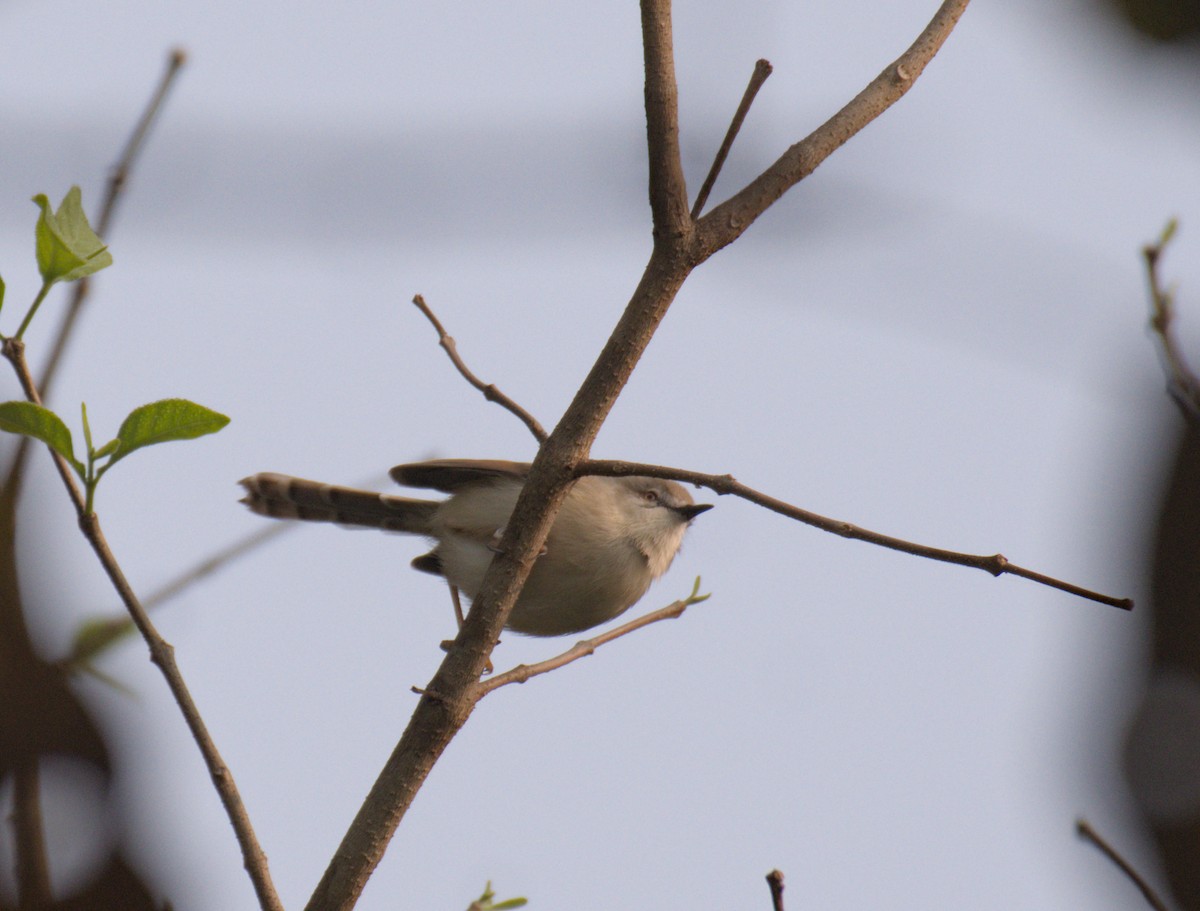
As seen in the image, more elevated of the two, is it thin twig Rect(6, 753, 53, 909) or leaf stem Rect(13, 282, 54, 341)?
leaf stem Rect(13, 282, 54, 341)

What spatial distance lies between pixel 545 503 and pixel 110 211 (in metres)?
1.26

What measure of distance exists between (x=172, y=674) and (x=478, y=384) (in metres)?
1.06

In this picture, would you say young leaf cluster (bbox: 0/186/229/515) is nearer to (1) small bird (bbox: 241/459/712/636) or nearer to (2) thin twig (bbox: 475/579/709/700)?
(2) thin twig (bbox: 475/579/709/700)

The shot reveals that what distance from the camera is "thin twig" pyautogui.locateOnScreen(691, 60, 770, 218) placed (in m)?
2.36

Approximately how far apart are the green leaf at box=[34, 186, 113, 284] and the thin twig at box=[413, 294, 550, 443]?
3.17ft

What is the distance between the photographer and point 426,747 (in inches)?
91.8

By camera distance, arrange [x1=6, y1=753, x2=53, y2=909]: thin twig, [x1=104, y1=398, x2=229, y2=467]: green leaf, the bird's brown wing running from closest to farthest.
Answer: [x1=104, y1=398, x2=229, y2=467]: green leaf
[x1=6, y1=753, x2=53, y2=909]: thin twig
the bird's brown wing

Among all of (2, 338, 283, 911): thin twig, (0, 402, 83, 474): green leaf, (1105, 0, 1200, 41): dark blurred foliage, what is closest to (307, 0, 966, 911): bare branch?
(2, 338, 283, 911): thin twig

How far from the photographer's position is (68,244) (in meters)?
2.06

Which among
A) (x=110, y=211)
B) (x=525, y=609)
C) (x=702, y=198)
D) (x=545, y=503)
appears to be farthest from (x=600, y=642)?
(x=525, y=609)

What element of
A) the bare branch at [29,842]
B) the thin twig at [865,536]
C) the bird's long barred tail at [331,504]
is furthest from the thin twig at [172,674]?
the bird's long barred tail at [331,504]

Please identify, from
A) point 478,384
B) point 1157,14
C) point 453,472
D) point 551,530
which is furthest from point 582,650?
point 1157,14

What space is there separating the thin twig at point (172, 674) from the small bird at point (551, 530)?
2249mm

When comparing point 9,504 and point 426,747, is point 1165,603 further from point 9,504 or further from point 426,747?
point 9,504
